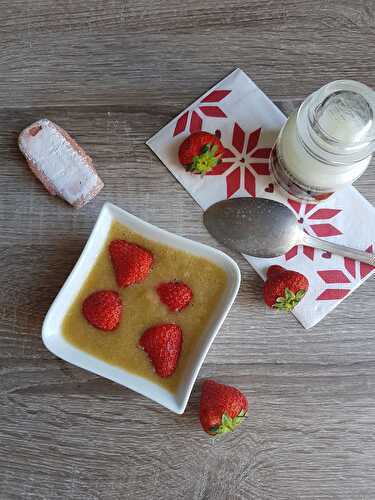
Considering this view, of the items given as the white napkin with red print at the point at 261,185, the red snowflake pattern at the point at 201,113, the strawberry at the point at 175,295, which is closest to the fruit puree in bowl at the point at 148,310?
the strawberry at the point at 175,295

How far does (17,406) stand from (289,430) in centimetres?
49

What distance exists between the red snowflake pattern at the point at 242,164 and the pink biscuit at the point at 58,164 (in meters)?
0.23

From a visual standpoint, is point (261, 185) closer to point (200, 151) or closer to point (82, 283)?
point (200, 151)

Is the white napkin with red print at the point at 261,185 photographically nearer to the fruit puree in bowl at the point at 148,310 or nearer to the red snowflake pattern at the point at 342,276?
the red snowflake pattern at the point at 342,276

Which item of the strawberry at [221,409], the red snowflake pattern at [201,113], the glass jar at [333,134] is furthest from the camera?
the red snowflake pattern at [201,113]

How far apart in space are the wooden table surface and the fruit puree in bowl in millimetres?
79

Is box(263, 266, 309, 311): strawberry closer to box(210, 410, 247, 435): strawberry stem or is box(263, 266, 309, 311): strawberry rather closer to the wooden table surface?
the wooden table surface

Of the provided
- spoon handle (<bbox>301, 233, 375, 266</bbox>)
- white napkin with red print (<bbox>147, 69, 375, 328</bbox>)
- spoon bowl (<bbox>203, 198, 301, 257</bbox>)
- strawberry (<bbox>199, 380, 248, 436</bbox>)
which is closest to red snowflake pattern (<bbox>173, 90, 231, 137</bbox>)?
white napkin with red print (<bbox>147, 69, 375, 328</bbox>)

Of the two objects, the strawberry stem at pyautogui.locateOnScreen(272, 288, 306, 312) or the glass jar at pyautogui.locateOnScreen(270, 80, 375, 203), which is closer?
the glass jar at pyautogui.locateOnScreen(270, 80, 375, 203)

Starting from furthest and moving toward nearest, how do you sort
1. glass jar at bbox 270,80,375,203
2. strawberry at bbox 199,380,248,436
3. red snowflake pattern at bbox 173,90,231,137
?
red snowflake pattern at bbox 173,90,231,137
strawberry at bbox 199,380,248,436
glass jar at bbox 270,80,375,203

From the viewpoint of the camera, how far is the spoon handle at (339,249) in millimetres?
1070

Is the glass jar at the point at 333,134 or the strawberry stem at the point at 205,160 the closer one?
the glass jar at the point at 333,134

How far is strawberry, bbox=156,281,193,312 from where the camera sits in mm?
1013

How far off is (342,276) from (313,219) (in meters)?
0.12
